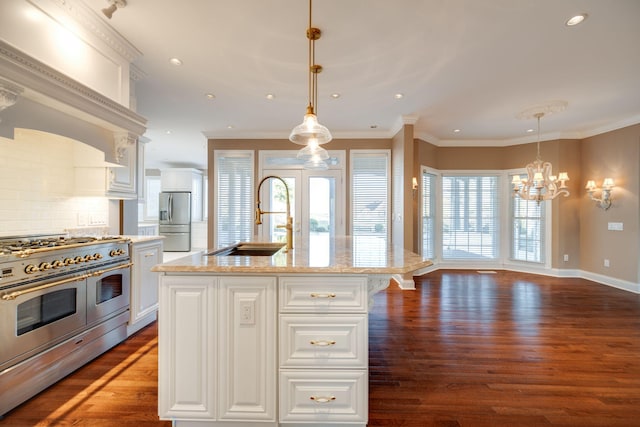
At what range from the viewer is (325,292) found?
147 cm

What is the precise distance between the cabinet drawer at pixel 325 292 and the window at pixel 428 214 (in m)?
4.24

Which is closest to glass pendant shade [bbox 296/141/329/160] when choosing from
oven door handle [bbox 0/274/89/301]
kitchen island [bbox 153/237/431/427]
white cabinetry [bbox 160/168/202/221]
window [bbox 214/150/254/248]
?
kitchen island [bbox 153/237/431/427]

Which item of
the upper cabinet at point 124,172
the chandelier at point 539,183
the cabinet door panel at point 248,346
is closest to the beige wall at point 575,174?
the chandelier at point 539,183

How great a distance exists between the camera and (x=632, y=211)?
4.27 metres

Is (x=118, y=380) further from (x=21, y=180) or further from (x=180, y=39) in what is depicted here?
Answer: (x=180, y=39)

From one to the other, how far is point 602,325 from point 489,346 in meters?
1.56

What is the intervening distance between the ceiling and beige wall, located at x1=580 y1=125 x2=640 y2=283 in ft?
1.18

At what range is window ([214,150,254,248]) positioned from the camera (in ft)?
17.4

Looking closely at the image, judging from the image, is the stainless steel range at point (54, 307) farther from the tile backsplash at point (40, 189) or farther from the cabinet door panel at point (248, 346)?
the cabinet door panel at point (248, 346)

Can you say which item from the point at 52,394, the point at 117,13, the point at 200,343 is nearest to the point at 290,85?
the point at 117,13

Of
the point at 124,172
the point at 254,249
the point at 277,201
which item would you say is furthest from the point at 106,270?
the point at 277,201

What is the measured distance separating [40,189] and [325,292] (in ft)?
8.79

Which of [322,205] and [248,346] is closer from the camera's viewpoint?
[248,346]

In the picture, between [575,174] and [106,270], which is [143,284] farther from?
[575,174]
